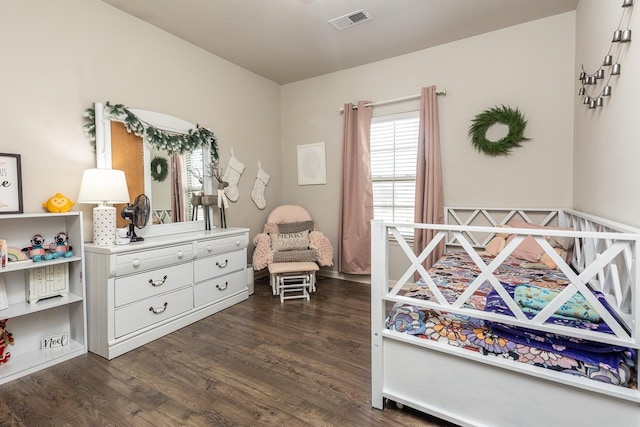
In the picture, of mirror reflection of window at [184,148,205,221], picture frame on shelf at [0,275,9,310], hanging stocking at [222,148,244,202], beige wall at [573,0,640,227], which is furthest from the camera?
hanging stocking at [222,148,244,202]

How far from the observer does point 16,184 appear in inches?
78.0

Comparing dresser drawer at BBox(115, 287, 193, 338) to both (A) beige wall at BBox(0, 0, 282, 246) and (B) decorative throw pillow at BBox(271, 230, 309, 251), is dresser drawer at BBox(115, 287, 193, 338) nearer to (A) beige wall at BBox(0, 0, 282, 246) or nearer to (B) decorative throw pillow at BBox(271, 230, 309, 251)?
(A) beige wall at BBox(0, 0, 282, 246)

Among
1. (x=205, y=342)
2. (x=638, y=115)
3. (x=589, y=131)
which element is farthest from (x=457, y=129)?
(x=205, y=342)

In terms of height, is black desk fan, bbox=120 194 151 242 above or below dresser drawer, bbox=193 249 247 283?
above

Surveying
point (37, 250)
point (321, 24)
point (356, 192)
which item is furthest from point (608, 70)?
point (37, 250)

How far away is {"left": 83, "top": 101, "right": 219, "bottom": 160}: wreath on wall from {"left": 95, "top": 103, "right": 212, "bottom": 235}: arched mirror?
3cm

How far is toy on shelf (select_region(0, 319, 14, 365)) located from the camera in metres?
1.92

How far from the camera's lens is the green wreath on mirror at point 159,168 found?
2816mm

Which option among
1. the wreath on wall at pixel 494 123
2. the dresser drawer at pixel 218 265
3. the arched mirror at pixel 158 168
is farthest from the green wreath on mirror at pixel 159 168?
the wreath on wall at pixel 494 123

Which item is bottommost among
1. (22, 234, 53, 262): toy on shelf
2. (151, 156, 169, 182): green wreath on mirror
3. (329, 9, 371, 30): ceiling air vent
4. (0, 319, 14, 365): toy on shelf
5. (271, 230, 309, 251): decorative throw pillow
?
(0, 319, 14, 365): toy on shelf

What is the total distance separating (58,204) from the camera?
6.93 ft

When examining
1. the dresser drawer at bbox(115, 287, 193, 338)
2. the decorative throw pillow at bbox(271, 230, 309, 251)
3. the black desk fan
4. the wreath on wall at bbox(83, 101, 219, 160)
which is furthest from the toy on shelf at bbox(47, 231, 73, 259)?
the decorative throw pillow at bbox(271, 230, 309, 251)

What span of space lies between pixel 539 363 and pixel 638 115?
1194 millimetres

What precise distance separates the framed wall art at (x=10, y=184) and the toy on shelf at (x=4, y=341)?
722 mm
